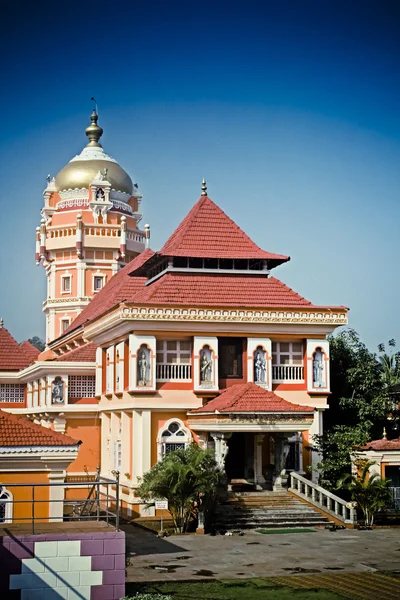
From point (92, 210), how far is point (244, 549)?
33.3 meters

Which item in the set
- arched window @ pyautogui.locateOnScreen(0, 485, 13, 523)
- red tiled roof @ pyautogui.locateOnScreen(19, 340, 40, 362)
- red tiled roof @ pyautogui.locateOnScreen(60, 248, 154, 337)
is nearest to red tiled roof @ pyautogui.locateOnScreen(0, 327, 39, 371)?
red tiled roof @ pyautogui.locateOnScreen(19, 340, 40, 362)

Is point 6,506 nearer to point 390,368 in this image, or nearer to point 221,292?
point 221,292

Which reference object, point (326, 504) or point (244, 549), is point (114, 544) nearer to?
point (244, 549)

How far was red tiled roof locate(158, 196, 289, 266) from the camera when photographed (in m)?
35.2

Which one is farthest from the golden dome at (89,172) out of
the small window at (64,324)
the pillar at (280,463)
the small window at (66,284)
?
the pillar at (280,463)

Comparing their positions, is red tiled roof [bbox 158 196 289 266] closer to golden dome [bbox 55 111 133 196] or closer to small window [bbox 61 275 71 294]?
small window [bbox 61 275 71 294]

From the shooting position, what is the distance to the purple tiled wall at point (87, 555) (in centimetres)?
1653

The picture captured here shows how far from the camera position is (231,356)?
33781mm

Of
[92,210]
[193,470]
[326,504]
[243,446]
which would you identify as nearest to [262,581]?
[193,470]

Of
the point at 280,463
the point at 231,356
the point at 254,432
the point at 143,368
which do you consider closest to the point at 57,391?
the point at 143,368

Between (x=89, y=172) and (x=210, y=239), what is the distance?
21.9 meters

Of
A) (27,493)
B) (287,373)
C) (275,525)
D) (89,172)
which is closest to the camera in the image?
(27,493)

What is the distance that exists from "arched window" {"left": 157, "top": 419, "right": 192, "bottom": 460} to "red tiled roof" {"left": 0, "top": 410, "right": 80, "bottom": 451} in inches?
355

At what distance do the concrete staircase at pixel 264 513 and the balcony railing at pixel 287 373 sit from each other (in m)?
4.56
